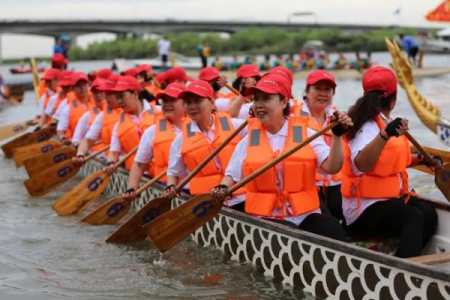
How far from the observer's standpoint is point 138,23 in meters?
54.1

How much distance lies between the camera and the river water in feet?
17.2

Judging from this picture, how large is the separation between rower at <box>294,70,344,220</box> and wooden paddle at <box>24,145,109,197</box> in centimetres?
344

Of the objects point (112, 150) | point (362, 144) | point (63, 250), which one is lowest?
point (63, 250)

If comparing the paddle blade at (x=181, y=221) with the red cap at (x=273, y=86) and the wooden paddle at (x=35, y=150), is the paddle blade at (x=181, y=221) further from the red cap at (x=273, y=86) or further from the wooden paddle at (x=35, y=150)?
Answer: the wooden paddle at (x=35, y=150)

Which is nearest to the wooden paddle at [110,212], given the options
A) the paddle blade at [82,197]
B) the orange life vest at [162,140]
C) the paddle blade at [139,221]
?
the orange life vest at [162,140]

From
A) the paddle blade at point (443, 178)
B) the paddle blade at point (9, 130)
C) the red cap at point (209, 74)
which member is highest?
the red cap at point (209, 74)

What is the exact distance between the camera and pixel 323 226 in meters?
4.73

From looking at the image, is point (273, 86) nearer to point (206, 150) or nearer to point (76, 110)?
point (206, 150)

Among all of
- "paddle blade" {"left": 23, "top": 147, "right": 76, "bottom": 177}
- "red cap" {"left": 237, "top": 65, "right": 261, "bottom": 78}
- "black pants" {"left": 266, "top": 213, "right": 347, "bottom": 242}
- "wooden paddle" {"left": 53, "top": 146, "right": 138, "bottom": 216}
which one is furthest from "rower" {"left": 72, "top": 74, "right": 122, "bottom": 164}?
"black pants" {"left": 266, "top": 213, "right": 347, "bottom": 242}

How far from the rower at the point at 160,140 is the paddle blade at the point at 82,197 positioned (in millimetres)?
1237

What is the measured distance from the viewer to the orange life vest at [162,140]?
6.68 meters

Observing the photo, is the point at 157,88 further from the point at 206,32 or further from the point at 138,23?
the point at 206,32

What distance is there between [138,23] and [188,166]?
49.2 metres

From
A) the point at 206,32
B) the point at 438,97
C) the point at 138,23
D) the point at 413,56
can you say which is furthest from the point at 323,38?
the point at 438,97
